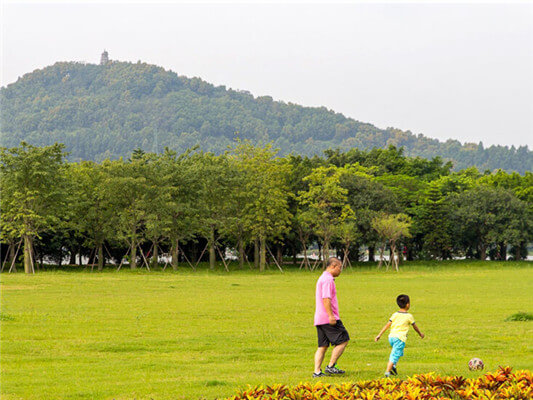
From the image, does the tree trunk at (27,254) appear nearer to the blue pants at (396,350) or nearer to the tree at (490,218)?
the tree at (490,218)

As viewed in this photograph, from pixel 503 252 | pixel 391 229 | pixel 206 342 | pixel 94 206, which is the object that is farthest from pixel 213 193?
pixel 206 342

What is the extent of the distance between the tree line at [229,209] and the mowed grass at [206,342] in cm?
3099

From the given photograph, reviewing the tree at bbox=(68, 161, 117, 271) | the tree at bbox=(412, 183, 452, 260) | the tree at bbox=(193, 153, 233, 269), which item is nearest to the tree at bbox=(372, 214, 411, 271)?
the tree at bbox=(412, 183, 452, 260)

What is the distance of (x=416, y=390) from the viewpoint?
10.8 metres

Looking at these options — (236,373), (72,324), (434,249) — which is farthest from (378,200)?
(236,373)

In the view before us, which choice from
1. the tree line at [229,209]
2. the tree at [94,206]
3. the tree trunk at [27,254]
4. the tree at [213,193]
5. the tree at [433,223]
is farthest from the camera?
the tree at [433,223]

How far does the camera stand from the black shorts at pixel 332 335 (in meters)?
14.4

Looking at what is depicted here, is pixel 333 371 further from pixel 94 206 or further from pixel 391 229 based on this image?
pixel 391 229

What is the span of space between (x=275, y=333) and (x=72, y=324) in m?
6.98

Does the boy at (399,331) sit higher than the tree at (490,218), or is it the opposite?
the tree at (490,218)

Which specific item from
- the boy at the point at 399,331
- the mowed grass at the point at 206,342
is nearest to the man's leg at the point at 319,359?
the mowed grass at the point at 206,342

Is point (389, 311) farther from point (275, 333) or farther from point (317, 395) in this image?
Answer: point (317, 395)

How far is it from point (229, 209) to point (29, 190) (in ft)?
68.7

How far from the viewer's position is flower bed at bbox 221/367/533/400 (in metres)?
10.8
